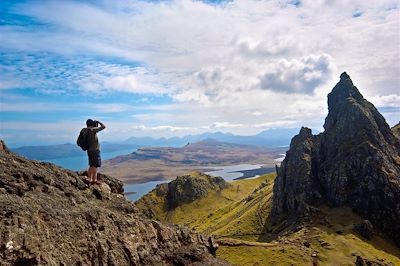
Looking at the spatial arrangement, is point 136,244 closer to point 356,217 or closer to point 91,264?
point 91,264

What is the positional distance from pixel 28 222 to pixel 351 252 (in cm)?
13850

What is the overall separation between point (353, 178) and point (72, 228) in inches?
6858

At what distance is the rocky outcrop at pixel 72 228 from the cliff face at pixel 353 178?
5993 inches

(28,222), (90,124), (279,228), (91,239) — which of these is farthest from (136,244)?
(279,228)

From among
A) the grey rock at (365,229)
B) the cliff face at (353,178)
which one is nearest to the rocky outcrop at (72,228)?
the grey rock at (365,229)

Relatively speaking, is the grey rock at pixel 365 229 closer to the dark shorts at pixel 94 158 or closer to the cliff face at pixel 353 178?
the cliff face at pixel 353 178

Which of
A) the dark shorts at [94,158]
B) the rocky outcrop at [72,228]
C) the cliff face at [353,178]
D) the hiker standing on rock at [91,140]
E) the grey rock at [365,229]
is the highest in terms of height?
the hiker standing on rock at [91,140]

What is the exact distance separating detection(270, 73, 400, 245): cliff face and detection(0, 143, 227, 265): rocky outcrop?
152221mm

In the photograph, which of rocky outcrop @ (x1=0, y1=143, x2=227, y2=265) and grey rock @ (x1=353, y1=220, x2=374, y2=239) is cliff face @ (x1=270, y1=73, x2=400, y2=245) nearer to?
grey rock @ (x1=353, y1=220, x2=374, y2=239)

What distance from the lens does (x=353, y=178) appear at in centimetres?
17888

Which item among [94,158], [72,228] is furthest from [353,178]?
[72,228]

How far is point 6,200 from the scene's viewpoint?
24.0 m

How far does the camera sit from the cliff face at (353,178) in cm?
16600

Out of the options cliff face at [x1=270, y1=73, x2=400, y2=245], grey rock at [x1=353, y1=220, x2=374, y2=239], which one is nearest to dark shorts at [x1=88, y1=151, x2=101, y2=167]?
grey rock at [x1=353, y1=220, x2=374, y2=239]
